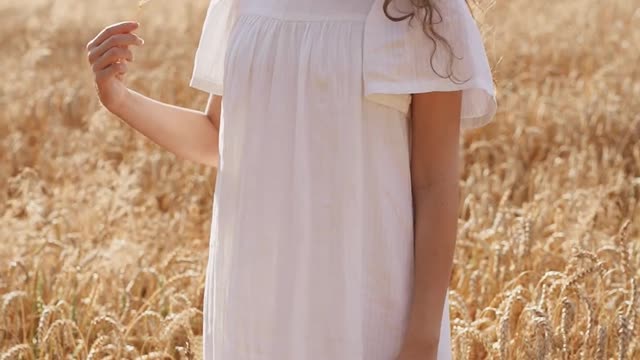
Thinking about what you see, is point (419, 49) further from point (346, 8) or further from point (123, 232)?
point (123, 232)

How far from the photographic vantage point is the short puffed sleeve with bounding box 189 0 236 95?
180 centimetres

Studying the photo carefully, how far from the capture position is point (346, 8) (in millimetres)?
1558

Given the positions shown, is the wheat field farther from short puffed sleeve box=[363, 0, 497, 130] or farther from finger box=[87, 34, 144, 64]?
finger box=[87, 34, 144, 64]

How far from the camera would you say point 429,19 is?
1496 millimetres

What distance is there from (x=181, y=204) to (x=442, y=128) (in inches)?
125

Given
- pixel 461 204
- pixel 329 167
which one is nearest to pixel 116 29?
pixel 329 167

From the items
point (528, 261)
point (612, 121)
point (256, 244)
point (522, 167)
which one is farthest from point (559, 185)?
point (256, 244)

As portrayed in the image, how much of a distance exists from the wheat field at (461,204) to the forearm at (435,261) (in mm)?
407

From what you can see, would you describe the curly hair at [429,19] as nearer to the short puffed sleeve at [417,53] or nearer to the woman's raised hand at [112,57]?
the short puffed sleeve at [417,53]

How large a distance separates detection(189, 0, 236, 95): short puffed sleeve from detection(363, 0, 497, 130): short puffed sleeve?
35cm

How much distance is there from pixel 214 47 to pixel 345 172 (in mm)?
433

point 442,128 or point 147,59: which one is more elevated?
point 147,59

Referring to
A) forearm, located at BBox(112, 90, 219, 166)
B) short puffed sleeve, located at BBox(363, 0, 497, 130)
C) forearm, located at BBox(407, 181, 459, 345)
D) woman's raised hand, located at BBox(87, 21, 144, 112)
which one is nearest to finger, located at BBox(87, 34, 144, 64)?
woman's raised hand, located at BBox(87, 21, 144, 112)

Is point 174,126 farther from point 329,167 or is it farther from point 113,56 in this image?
point 329,167
